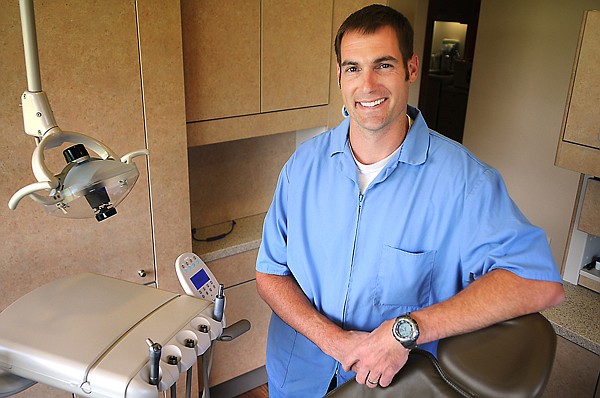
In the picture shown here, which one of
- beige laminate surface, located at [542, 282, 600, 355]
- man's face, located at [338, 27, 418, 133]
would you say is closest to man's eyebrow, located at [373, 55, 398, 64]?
man's face, located at [338, 27, 418, 133]

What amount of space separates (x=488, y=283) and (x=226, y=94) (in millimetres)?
1153

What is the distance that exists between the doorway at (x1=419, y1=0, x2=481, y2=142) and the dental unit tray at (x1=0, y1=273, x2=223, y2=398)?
14.9 feet

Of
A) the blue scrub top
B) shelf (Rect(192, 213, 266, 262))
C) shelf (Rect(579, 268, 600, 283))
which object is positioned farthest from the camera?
shelf (Rect(192, 213, 266, 262))

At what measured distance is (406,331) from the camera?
124 centimetres

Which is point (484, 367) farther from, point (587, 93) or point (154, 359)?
point (587, 93)

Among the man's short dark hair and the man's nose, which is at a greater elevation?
the man's short dark hair

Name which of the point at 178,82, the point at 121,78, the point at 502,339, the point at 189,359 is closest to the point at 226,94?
the point at 178,82

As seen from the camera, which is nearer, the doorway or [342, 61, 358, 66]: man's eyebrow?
[342, 61, 358, 66]: man's eyebrow

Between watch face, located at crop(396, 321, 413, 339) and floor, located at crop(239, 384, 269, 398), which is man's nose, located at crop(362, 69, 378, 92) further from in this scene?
floor, located at crop(239, 384, 269, 398)

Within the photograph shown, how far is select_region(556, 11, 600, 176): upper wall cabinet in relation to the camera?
1.66 m

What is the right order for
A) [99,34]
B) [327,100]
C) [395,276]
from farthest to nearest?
[327,100], [99,34], [395,276]

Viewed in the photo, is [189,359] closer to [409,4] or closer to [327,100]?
[327,100]

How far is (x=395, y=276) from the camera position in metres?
1.38

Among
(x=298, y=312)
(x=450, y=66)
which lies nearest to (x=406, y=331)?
(x=298, y=312)
